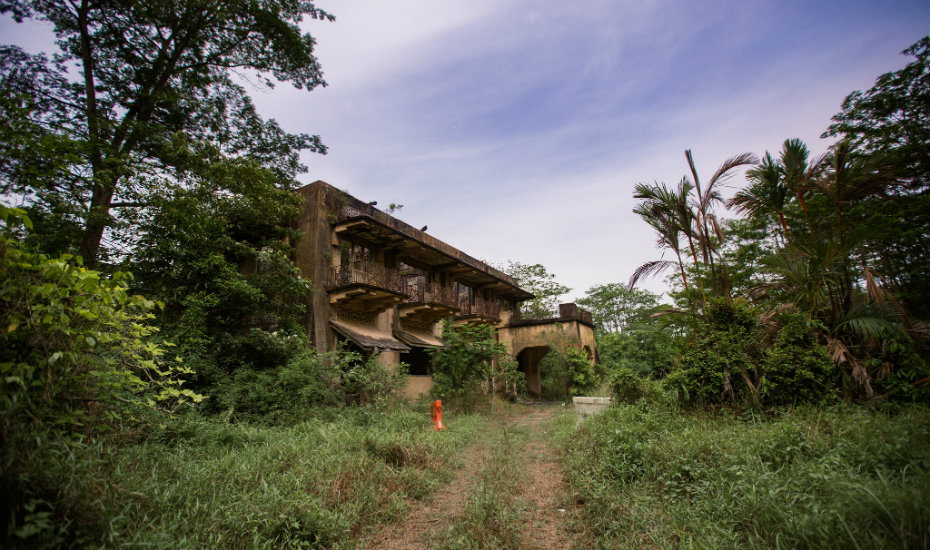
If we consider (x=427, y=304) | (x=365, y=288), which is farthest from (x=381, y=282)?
(x=427, y=304)

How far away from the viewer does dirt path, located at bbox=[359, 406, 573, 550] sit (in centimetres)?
375

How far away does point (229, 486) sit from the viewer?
386 cm

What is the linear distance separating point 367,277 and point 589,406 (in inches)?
287

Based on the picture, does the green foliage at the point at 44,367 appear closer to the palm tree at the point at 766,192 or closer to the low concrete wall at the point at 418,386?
the palm tree at the point at 766,192

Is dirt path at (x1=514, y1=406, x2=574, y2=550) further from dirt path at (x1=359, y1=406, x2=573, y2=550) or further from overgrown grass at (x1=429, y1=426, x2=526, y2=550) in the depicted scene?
overgrown grass at (x1=429, y1=426, x2=526, y2=550)

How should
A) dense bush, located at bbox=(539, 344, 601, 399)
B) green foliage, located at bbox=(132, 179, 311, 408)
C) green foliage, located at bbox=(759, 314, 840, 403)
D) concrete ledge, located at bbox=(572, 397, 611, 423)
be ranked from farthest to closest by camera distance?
1. dense bush, located at bbox=(539, 344, 601, 399)
2. green foliage, located at bbox=(132, 179, 311, 408)
3. concrete ledge, located at bbox=(572, 397, 611, 423)
4. green foliage, located at bbox=(759, 314, 840, 403)

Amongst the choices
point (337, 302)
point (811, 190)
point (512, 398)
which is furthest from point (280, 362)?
point (811, 190)

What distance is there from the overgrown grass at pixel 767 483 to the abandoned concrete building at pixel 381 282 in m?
8.37

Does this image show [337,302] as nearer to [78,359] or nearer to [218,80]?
[218,80]

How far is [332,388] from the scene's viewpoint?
378 inches

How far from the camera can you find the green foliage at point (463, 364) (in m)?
11.9

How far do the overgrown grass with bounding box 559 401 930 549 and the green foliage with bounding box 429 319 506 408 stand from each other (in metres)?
6.56

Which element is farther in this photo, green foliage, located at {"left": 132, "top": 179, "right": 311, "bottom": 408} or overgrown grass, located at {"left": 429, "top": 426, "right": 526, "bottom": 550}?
green foliage, located at {"left": 132, "top": 179, "right": 311, "bottom": 408}

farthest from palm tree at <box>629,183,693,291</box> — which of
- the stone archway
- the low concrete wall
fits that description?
the stone archway
